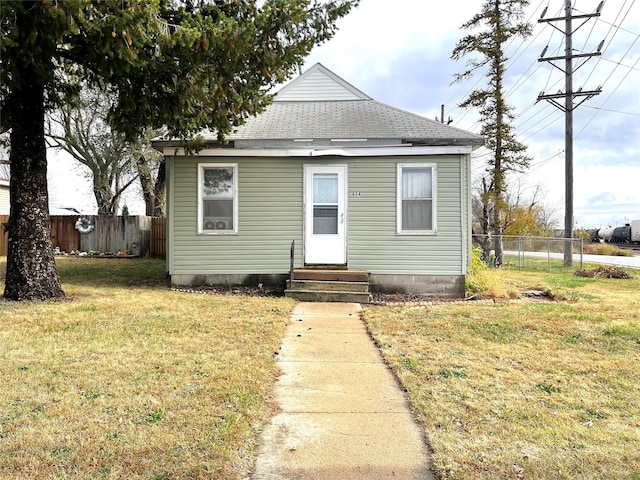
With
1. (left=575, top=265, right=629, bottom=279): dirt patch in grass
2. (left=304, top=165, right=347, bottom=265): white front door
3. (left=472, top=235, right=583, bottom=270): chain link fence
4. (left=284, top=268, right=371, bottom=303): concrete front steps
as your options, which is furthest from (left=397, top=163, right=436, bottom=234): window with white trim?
(left=575, top=265, right=629, bottom=279): dirt patch in grass

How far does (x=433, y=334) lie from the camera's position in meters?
5.99

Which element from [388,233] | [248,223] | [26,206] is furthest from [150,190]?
[388,233]

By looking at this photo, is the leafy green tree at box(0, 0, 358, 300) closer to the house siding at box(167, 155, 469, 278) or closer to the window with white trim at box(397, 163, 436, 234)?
the house siding at box(167, 155, 469, 278)

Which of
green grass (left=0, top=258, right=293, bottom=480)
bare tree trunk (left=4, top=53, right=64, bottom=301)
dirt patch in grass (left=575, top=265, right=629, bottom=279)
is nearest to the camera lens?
green grass (left=0, top=258, right=293, bottom=480)

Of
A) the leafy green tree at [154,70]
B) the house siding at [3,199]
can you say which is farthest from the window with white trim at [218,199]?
the house siding at [3,199]

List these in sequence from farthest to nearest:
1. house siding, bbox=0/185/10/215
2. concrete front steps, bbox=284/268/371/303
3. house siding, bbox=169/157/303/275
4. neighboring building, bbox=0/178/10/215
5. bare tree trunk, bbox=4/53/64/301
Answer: house siding, bbox=0/185/10/215
neighboring building, bbox=0/178/10/215
house siding, bbox=169/157/303/275
concrete front steps, bbox=284/268/371/303
bare tree trunk, bbox=4/53/64/301

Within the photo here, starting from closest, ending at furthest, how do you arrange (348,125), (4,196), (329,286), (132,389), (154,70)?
(132,389) < (154,70) < (329,286) < (348,125) < (4,196)

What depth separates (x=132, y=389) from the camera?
146 inches

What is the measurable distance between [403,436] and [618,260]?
23.7 m

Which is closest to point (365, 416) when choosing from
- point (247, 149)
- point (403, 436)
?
point (403, 436)

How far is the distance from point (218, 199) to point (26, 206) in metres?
3.57

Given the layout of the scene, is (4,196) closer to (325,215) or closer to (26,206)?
(26,206)

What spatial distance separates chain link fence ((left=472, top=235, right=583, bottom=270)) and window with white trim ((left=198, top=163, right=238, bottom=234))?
10.8 m

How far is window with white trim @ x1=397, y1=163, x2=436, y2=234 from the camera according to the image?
966 centimetres
